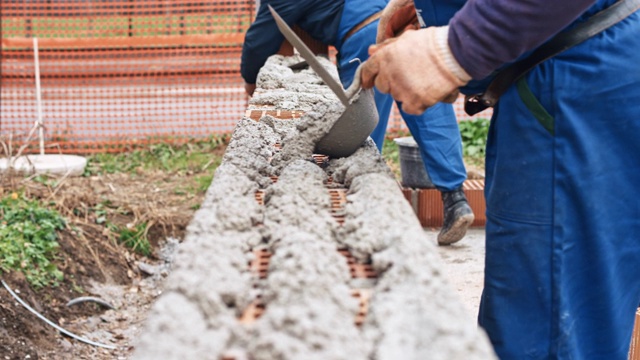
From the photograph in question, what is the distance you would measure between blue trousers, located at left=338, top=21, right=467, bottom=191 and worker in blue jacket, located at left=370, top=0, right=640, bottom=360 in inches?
86.5

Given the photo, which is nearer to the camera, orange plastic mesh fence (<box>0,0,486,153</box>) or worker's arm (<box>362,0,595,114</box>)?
worker's arm (<box>362,0,595,114</box>)

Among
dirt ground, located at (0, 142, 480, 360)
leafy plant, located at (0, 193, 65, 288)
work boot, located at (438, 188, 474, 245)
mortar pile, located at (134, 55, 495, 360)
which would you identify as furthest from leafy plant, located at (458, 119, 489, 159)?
mortar pile, located at (134, 55, 495, 360)

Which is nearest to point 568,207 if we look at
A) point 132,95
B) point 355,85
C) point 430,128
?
point 355,85

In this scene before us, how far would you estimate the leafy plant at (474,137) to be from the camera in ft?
22.9

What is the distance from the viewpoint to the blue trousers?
463 cm

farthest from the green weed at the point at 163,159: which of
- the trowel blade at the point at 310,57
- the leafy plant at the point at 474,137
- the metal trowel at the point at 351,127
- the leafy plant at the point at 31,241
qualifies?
the trowel blade at the point at 310,57

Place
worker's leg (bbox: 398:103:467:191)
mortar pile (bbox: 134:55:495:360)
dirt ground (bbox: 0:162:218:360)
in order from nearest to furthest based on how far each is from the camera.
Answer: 1. mortar pile (bbox: 134:55:495:360)
2. dirt ground (bbox: 0:162:218:360)
3. worker's leg (bbox: 398:103:467:191)

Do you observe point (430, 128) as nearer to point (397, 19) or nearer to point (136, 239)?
point (397, 19)

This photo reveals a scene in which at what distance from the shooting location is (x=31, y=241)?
15.1 ft

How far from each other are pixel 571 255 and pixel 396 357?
1.20 meters

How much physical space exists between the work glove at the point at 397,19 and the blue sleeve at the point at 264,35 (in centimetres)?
166

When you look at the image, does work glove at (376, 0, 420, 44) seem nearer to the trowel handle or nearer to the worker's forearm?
the trowel handle

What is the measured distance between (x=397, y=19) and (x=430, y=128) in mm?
1826

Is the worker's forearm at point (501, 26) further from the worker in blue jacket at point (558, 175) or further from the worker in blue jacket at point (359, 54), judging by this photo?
the worker in blue jacket at point (359, 54)
